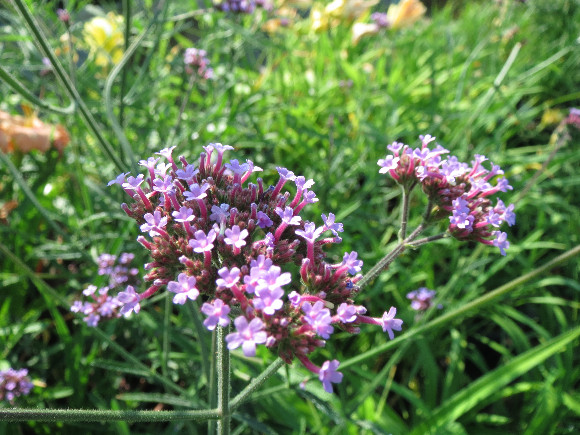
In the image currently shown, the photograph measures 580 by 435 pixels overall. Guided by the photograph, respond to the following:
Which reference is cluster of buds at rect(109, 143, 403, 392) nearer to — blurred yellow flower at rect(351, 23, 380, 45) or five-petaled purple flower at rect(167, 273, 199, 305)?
five-petaled purple flower at rect(167, 273, 199, 305)

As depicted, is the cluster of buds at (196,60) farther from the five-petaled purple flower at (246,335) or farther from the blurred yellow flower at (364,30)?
the five-petaled purple flower at (246,335)

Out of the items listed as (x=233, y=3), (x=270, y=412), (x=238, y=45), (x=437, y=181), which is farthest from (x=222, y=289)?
(x=238, y=45)

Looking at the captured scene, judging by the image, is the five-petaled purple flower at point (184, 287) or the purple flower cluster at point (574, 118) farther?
the purple flower cluster at point (574, 118)

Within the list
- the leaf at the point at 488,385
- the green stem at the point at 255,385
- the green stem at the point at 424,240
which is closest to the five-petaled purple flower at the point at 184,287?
the green stem at the point at 255,385

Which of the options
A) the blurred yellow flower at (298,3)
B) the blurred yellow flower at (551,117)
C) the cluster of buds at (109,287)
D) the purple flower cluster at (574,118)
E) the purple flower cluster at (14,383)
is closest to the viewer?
the cluster of buds at (109,287)

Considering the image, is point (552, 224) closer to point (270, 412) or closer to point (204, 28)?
point (270, 412)

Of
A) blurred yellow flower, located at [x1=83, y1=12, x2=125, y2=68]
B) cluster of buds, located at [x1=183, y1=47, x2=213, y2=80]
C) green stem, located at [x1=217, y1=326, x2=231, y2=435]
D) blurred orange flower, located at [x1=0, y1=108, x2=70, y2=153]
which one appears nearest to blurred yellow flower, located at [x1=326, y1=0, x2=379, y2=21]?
cluster of buds, located at [x1=183, y1=47, x2=213, y2=80]

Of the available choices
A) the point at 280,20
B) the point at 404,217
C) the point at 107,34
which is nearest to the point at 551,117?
the point at 280,20

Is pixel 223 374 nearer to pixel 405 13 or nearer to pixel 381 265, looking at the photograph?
pixel 381 265
